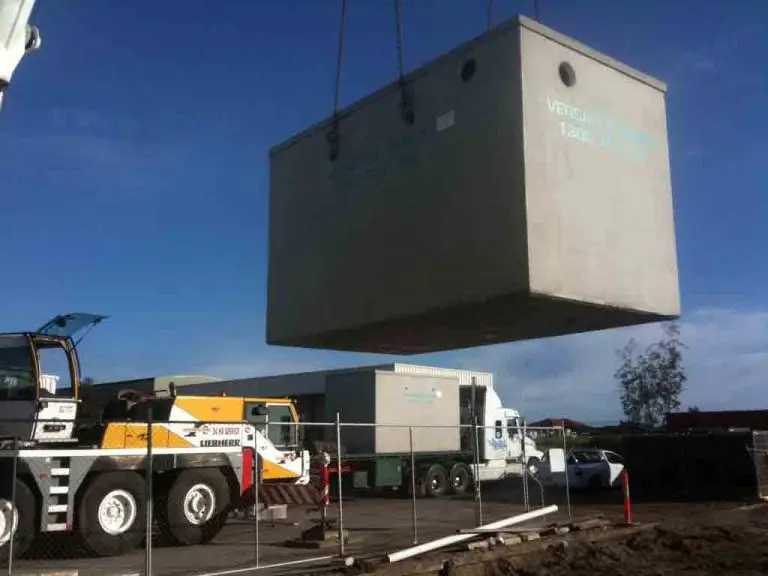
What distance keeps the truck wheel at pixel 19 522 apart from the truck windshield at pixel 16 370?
1327 millimetres

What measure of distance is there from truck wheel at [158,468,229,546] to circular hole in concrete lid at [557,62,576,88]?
32.6 feet

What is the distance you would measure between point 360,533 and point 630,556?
442 cm

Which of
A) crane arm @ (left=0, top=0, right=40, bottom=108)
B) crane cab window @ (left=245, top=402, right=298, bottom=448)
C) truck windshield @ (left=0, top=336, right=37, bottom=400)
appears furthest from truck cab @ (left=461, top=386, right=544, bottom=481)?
crane arm @ (left=0, top=0, right=40, bottom=108)

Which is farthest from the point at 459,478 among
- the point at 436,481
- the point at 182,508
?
the point at 182,508

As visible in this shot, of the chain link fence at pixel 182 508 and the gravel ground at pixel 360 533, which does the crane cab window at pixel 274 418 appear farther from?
the gravel ground at pixel 360 533

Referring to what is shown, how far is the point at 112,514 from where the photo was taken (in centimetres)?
1188

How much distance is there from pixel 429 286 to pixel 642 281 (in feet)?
4.45

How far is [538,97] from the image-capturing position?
456 cm

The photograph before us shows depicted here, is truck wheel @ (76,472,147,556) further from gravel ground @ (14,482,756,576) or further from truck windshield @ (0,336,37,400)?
truck windshield @ (0,336,37,400)

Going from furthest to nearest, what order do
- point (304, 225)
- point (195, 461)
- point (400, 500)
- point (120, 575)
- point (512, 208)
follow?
1. point (400, 500)
2. point (195, 461)
3. point (120, 575)
4. point (304, 225)
5. point (512, 208)

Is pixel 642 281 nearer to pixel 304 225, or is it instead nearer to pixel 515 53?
pixel 515 53

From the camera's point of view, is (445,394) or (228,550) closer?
(228,550)

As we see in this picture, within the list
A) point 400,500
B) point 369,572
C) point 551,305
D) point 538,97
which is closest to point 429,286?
point 551,305

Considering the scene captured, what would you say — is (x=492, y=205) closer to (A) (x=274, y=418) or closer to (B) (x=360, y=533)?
(B) (x=360, y=533)
